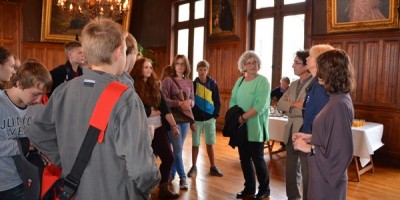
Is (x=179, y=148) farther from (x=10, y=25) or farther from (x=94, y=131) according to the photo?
(x=10, y=25)

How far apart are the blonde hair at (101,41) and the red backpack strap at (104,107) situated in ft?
0.50

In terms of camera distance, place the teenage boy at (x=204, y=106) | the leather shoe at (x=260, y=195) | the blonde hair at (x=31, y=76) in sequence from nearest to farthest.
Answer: the blonde hair at (x=31, y=76) < the leather shoe at (x=260, y=195) < the teenage boy at (x=204, y=106)

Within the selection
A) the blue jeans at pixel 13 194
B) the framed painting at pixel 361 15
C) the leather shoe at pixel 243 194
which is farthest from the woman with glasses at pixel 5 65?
the framed painting at pixel 361 15

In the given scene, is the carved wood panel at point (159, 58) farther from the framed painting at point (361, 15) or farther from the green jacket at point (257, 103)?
the green jacket at point (257, 103)

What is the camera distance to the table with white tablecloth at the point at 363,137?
5180 millimetres

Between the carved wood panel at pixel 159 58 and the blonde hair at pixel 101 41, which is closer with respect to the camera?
the blonde hair at pixel 101 41

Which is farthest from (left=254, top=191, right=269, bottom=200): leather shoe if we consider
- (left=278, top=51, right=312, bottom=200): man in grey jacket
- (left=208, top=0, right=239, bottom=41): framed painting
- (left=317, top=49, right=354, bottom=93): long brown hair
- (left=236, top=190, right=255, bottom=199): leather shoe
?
(left=208, top=0, right=239, bottom=41): framed painting

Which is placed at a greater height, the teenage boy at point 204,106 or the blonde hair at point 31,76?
the blonde hair at point 31,76

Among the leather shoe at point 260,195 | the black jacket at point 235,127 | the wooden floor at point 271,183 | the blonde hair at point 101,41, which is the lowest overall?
the wooden floor at point 271,183

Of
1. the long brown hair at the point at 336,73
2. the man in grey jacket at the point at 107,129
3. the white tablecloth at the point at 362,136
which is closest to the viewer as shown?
the man in grey jacket at the point at 107,129

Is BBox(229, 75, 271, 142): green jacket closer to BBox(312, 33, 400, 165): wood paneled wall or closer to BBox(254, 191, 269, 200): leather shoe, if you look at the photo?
BBox(254, 191, 269, 200): leather shoe

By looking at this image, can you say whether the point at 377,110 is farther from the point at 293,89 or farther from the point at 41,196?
the point at 41,196

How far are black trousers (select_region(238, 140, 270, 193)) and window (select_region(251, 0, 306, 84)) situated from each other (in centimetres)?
418

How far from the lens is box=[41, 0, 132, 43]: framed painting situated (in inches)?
424
